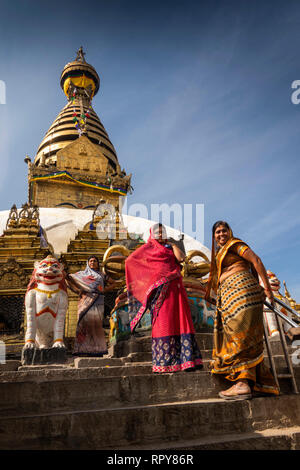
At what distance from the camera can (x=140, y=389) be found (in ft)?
8.77

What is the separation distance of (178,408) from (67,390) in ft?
2.65

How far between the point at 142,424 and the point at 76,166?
2395 cm

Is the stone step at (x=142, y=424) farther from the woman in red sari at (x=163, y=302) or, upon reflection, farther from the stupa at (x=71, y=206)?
the stupa at (x=71, y=206)

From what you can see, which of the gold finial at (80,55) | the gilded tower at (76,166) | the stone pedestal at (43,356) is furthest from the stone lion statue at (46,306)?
the gold finial at (80,55)

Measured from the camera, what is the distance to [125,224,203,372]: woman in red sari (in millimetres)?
3385

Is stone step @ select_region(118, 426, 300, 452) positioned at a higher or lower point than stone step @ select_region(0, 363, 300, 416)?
lower

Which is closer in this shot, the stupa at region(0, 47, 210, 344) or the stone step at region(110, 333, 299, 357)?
the stone step at region(110, 333, 299, 357)

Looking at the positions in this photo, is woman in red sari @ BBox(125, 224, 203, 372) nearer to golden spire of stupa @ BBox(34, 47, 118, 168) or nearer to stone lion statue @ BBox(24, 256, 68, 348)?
stone lion statue @ BBox(24, 256, 68, 348)

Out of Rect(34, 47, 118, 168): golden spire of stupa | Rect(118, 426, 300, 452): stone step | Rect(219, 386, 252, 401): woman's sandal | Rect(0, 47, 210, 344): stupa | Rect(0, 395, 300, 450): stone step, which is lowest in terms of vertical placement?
Rect(118, 426, 300, 452): stone step

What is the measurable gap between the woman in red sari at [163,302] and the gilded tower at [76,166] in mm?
19931

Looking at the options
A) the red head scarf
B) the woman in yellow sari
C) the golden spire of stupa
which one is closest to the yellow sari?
the woman in yellow sari

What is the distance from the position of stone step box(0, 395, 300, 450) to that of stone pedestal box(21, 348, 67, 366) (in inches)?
91.5

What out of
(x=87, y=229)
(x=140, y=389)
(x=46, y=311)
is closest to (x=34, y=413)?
(x=140, y=389)

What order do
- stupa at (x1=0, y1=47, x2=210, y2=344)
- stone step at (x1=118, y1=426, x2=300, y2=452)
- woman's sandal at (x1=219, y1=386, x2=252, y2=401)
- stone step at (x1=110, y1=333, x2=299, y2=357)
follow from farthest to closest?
stupa at (x1=0, y1=47, x2=210, y2=344) → stone step at (x1=110, y1=333, x2=299, y2=357) → woman's sandal at (x1=219, y1=386, x2=252, y2=401) → stone step at (x1=118, y1=426, x2=300, y2=452)
